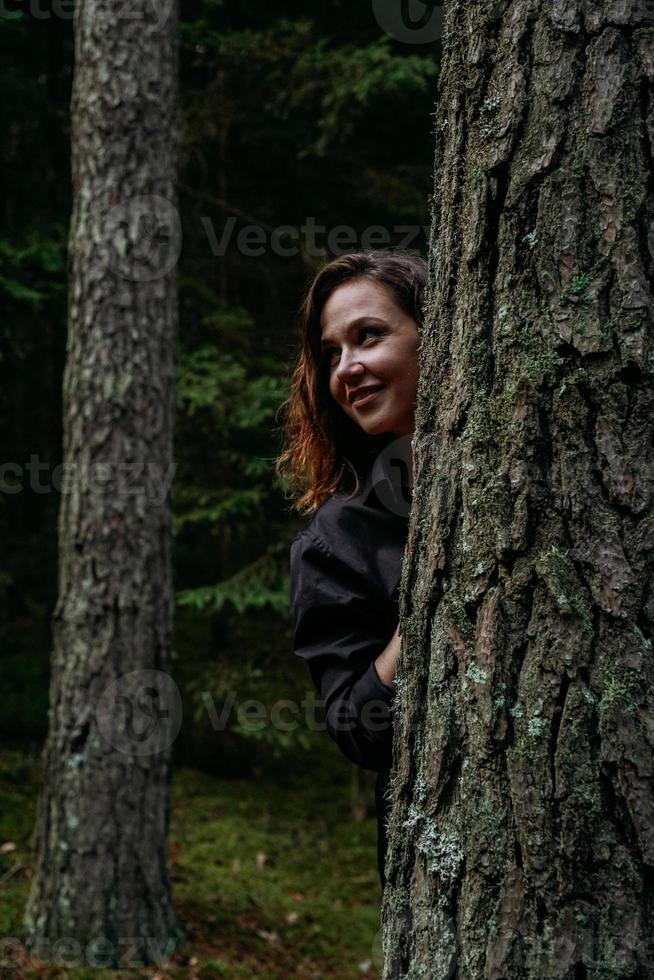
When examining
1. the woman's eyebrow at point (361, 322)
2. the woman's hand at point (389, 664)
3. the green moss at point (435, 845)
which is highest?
the woman's eyebrow at point (361, 322)

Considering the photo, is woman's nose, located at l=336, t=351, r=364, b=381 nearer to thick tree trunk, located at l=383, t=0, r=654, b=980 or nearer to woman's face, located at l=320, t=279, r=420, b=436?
woman's face, located at l=320, t=279, r=420, b=436

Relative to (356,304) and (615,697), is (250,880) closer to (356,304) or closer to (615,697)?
(356,304)

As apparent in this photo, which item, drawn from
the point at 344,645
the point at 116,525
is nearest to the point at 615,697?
the point at 344,645

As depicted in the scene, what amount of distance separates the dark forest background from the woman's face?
12.9 ft

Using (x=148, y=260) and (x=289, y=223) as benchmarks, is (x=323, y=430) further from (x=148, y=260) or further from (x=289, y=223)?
(x=289, y=223)

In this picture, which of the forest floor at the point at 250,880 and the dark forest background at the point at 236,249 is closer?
the forest floor at the point at 250,880

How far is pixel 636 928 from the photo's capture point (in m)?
1.22

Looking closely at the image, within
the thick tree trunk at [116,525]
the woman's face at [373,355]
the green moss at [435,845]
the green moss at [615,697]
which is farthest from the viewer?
the thick tree trunk at [116,525]

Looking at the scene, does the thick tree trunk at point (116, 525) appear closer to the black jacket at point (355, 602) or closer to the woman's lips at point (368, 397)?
the black jacket at point (355, 602)

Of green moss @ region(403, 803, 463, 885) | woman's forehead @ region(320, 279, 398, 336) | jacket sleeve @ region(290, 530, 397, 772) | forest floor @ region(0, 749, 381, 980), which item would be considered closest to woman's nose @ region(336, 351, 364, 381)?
woman's forehead @ region(320, 279, 398, 336)

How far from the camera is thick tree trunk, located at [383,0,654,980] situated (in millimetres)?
1257

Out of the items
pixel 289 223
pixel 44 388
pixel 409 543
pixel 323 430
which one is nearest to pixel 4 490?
pixel 44 388

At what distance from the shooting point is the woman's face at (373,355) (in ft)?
7.16

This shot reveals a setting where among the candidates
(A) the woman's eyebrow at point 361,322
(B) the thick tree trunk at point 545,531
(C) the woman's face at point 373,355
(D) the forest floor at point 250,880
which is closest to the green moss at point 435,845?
(B) the thick tree trunk at point 545,531
